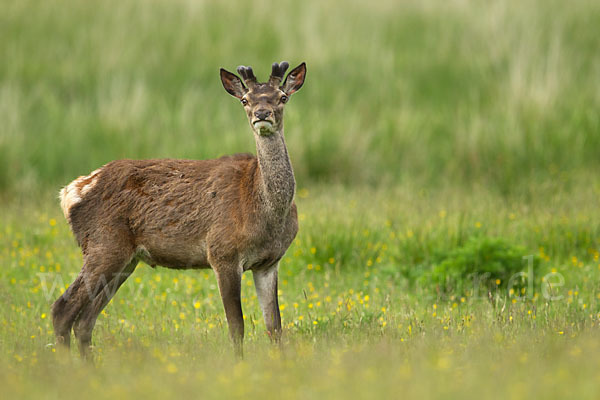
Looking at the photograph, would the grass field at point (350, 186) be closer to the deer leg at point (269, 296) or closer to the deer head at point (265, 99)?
the deer leg at point (269, 296)

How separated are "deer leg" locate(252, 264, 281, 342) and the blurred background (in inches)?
237

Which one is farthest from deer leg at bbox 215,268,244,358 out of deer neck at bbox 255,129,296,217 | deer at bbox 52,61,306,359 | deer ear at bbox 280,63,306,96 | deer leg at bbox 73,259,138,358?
deer ear at bbox 280,63,306,96

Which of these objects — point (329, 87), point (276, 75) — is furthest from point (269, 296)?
point (329, 87)

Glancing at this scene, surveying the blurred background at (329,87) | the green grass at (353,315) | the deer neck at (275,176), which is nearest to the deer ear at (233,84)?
the deer neck at (275,176)

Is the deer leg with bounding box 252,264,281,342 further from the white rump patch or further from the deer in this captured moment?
the white rump patch

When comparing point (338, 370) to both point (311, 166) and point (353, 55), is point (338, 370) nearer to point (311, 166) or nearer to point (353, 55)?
point (311, 166)

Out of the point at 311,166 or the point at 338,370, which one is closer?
the point at 338,370

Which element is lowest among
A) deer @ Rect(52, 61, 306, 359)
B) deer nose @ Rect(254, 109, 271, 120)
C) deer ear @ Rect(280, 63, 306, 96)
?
deer @ Rect(52, 61, 306, 359)

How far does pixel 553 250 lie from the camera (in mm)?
10219

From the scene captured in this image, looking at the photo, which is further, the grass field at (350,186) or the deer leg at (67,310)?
the deer leg at (67,310)

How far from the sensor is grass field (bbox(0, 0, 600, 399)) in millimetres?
5445

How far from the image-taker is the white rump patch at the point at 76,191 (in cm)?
754

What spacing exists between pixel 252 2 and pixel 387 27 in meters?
3.16

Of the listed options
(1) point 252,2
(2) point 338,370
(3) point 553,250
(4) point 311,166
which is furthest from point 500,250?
(1) point 252,2
